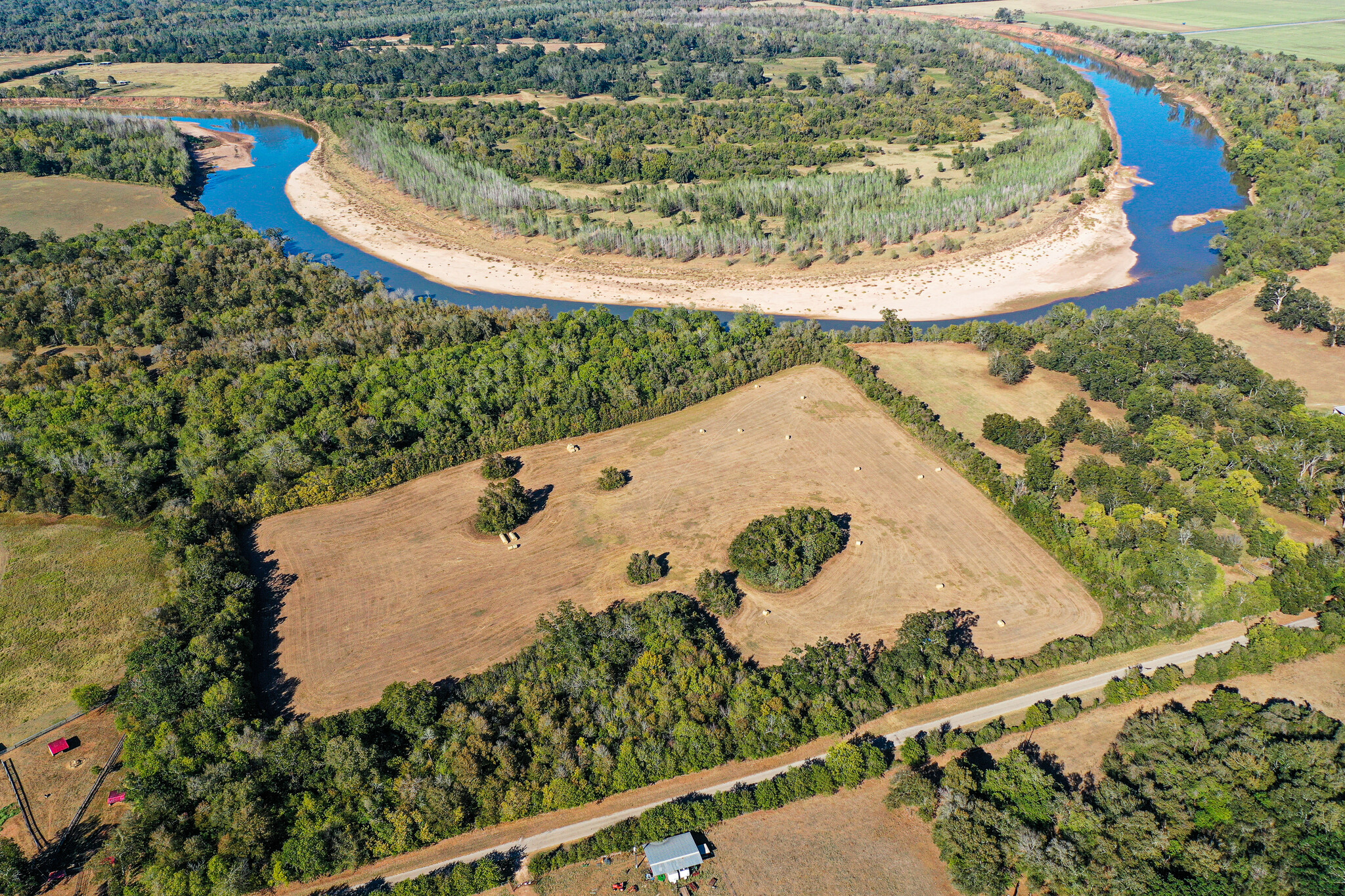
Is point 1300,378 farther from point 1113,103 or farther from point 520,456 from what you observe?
point 1113,103

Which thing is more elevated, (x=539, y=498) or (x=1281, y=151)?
(x=1281, y=151)

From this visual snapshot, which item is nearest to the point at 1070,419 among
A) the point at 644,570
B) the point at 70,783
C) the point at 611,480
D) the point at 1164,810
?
the point at 1164,810

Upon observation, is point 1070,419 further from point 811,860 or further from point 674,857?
point 674,857

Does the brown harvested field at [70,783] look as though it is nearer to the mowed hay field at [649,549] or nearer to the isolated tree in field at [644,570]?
the mowed hay field at [649,549]

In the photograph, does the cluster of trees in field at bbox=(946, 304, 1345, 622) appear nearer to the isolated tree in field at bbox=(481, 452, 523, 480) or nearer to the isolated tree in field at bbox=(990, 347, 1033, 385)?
the isolated tree in field at bbox=(990, 347, 1033, 385)

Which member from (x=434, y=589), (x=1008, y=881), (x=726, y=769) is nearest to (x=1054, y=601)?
(x=1008, y=881)

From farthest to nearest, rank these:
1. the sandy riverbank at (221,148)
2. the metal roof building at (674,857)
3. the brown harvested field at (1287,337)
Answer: the sandy riverbank at (221,148) < the brown harvested field at (1287,337) < the metal roof building at (674,857)

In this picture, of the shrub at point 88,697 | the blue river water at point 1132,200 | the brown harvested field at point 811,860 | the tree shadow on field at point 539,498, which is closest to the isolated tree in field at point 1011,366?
the blue river water at point 1132,200
